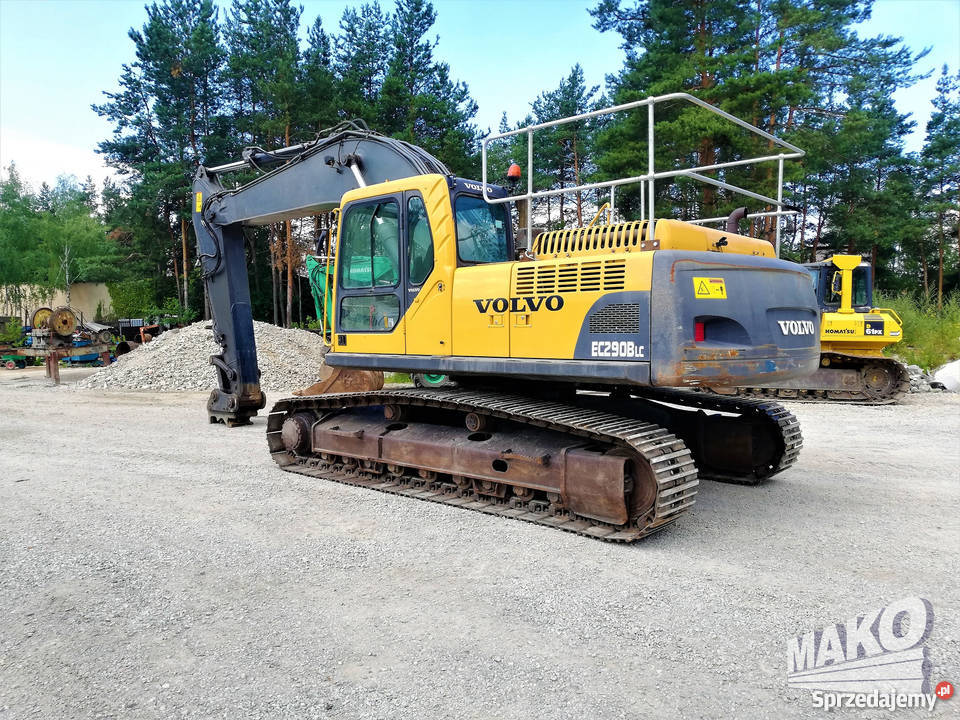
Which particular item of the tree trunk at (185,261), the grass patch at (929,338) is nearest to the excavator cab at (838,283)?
the grass patch at (929,338)

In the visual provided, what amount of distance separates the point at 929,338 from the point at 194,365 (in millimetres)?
19262

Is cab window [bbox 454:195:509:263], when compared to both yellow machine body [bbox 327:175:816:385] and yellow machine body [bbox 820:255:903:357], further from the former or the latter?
yellow machine body [bbox 820:255:903:357]

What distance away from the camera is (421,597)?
3.85 meters

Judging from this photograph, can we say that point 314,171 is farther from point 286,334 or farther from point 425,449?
point 286,334

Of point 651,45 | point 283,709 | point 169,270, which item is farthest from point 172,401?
point 169,270

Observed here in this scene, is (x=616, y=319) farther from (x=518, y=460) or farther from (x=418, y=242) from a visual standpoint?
(x=418, y=242)

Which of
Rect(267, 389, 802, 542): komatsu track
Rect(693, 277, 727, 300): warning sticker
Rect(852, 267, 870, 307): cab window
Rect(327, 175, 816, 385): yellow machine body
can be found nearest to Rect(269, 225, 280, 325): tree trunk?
Rect(852, 267, 870, 307): cab window

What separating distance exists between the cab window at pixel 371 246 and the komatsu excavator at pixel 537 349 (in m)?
0.02

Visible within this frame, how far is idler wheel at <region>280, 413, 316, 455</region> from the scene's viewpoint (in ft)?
23.0

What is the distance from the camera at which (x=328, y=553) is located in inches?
179

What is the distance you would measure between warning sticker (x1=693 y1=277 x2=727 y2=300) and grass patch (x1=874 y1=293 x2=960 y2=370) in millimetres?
14100

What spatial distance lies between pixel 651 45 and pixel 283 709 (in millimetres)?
25833

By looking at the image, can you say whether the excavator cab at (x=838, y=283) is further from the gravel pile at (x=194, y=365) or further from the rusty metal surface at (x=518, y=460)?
the gravel pile at (x=194, y=365)

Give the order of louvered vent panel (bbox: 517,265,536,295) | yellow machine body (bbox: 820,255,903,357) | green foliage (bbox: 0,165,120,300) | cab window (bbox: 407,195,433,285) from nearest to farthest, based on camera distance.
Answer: louvered vent panel (bbox: 517,265,536,295) → cab window (bbox: 407,195,433,285) → yellow machine body (bbox: 820,255,903,357) → green foliage (bbox: 0,165,120,300)
